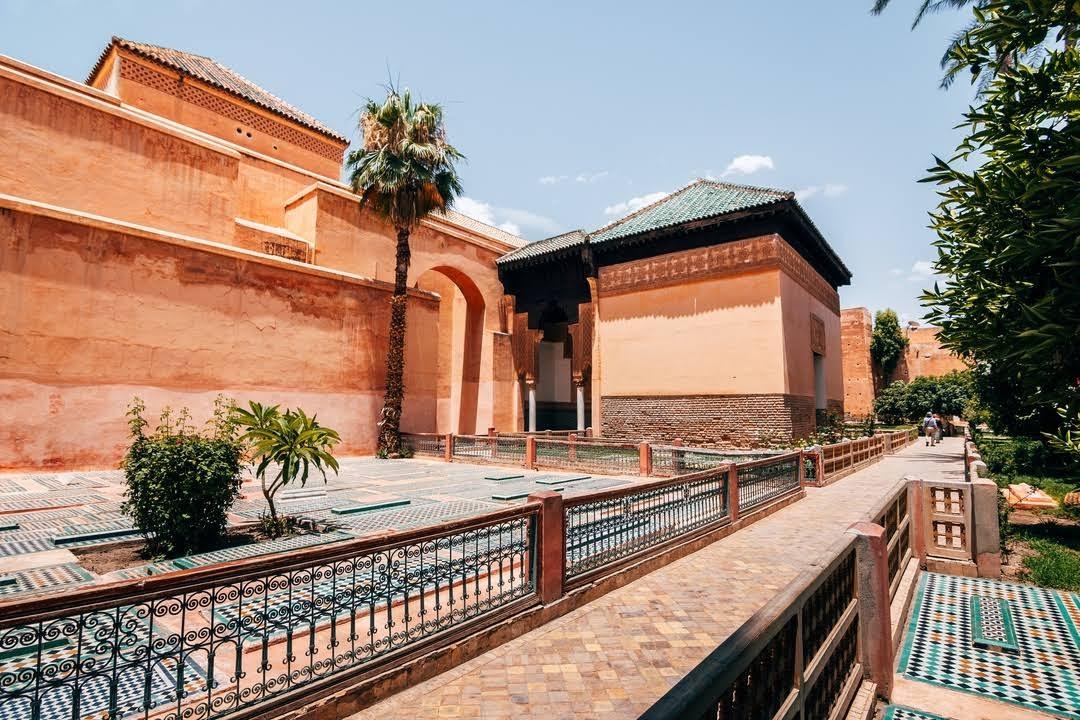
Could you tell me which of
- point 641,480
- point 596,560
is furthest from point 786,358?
point 596,560

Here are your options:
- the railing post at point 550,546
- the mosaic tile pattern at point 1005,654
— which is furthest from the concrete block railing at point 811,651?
the railing post at point 550,546

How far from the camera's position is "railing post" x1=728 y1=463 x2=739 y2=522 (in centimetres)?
809

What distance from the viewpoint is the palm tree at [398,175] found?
Answer: 17625 mm

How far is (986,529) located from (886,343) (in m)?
41.3

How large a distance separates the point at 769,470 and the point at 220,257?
15.2m

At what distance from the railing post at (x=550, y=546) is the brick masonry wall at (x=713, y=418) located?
44.9 ft

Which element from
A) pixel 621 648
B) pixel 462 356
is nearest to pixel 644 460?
pixel 621 648

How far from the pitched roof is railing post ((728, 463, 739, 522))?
22229 mm

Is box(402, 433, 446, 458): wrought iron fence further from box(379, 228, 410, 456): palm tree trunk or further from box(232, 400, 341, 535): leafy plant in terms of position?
box(232, 400, 341, 535): leafy plant

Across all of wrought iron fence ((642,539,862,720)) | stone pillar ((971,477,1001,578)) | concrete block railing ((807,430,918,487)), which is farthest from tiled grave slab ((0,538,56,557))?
concrete block railing ((807,430,918,487))

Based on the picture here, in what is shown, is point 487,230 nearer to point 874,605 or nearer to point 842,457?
point 842,457

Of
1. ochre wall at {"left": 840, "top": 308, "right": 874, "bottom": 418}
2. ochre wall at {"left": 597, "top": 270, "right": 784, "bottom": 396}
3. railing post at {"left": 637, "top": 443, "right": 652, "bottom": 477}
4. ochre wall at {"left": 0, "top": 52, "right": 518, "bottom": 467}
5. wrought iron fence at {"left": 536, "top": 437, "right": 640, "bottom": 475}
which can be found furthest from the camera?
ochre wall at {"left": 840, "top": 308, "right": 874, "bottom": 418}

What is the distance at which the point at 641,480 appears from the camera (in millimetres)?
12516

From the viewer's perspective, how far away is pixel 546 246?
24.0 m
